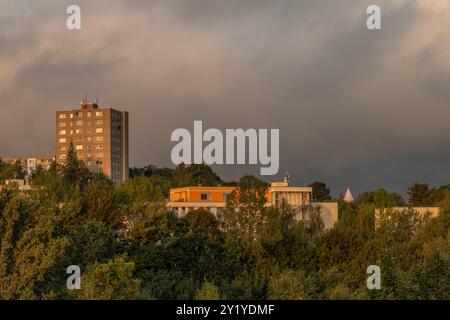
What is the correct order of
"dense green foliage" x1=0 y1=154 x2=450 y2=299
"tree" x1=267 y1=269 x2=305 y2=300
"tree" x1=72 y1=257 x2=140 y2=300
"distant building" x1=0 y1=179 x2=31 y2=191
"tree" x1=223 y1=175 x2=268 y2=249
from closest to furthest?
"tree" x1=72 y1=257 x2=140 y2=300 → "tree" x1=267 y1=269 x2=305 y2=300 → "dense green foliage" x1=0 y1=154 x2=450 y2=299 → "distant building" x1=0 y1=179 x2=31 y2=191 → "tree" x1=223 y1=175 x2=268 y2=249

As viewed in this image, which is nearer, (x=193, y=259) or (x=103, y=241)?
(x=103, y=241)

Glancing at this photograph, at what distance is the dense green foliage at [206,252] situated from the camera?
161 ft

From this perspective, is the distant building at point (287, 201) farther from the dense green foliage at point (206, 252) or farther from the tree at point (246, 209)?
the tree at point (246, 209)

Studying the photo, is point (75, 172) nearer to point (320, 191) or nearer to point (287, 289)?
point (320, 191)

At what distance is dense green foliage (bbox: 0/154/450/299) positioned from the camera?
161 feet

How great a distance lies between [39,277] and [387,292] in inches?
721

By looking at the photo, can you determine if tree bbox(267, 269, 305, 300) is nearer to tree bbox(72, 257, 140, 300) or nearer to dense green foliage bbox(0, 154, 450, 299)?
dense green foliage bbox(0, 154, 450, 299)

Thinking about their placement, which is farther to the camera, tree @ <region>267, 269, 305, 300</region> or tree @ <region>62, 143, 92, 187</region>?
tree @ <region>62, 143, 92, 187</region>

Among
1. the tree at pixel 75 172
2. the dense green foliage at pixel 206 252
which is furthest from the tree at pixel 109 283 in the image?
the tree at pixel 75 172

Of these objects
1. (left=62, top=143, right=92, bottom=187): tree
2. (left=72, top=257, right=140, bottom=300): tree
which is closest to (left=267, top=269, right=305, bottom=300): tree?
(left=72, top=257, right=140, bottom=300): tree

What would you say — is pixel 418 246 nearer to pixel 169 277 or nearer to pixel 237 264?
pixel 237 264
